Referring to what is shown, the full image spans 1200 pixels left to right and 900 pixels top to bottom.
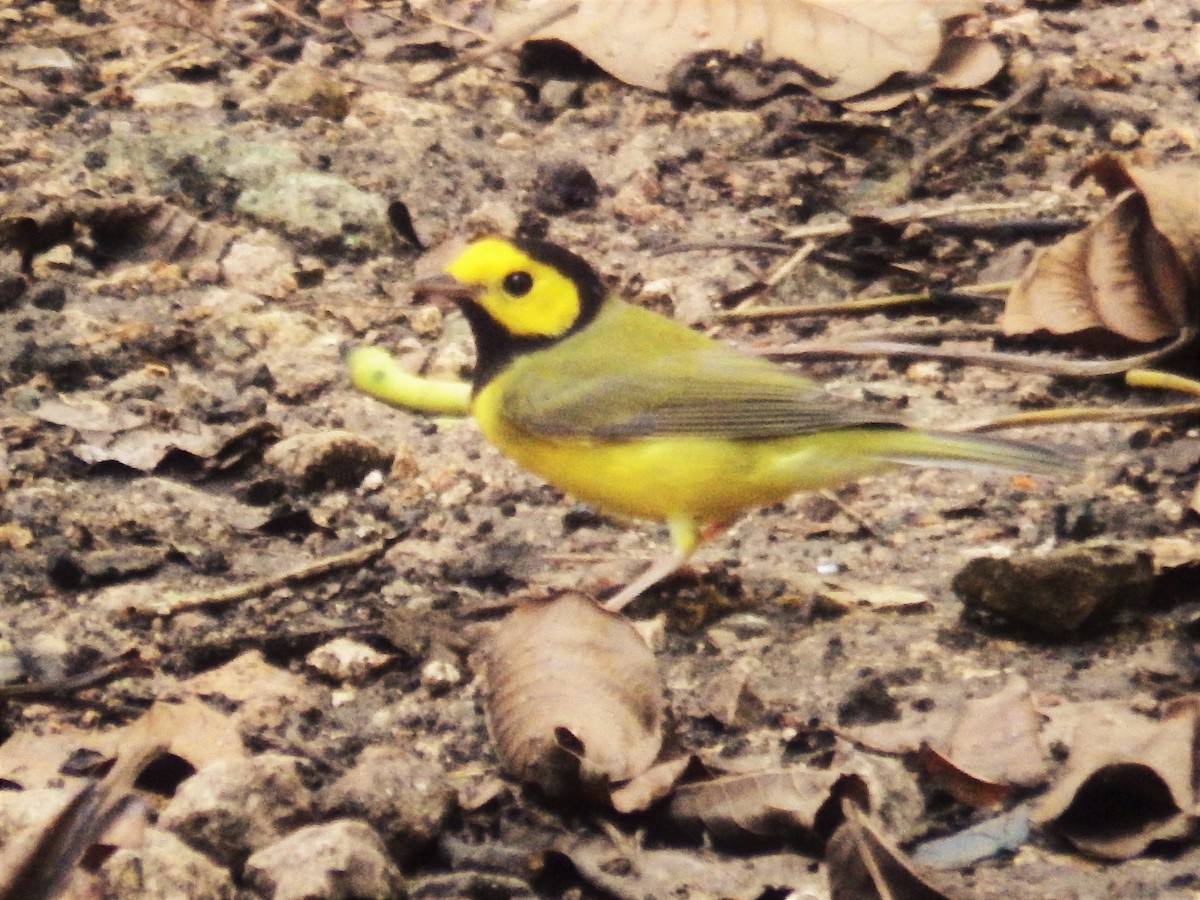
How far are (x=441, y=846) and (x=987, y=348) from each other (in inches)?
108

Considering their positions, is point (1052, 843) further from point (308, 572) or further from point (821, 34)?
point (821, 34)

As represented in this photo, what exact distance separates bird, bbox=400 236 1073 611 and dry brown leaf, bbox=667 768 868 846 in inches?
39.3

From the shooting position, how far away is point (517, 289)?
4.55 meters

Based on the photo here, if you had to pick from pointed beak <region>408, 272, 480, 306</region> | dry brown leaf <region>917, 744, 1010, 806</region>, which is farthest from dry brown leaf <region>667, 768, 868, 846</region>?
pointed beak <region>408, 272, 480, 306</region>

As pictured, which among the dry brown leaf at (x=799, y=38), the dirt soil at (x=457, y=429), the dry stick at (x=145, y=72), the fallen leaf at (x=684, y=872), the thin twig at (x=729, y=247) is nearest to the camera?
the fallen leaf at (x=684, y=872)

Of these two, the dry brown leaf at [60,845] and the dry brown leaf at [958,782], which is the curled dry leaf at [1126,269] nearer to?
the dry brown leaf at [958,782]

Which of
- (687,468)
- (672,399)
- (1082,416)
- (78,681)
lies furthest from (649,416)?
(78,681)

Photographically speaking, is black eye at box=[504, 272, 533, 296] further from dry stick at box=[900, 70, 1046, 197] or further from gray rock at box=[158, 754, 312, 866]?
gray rock at box=[158, 754, 312, 866]

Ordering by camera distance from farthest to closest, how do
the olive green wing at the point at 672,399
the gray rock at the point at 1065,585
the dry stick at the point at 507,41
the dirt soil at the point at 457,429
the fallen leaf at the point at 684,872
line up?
the dry stick at the point at 507,41, the olive green wing at the point at 672,399, the gray rock at the point at 1065,585, the dirt soil at the point at 457,429, the fallen leaf at the point at 684,872

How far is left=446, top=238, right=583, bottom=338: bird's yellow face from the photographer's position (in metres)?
4.48

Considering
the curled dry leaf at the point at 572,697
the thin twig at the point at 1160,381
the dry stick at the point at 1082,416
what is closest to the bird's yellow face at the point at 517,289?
the dry stick at the point at 1082,416

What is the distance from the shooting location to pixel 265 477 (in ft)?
14.5

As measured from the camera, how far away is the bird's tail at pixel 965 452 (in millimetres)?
3930

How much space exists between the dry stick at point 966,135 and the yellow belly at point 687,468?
76.9 inches
